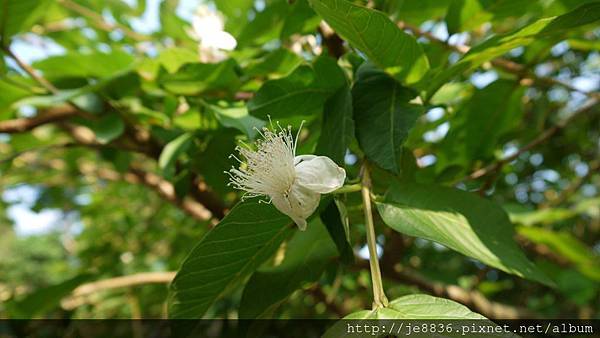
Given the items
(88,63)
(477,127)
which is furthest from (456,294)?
(88,63)

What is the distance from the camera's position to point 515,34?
52 cm

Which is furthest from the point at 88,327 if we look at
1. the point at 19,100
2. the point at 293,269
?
the point at 293,269

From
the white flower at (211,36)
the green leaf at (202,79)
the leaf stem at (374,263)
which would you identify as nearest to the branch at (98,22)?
the white flower at (211,36)

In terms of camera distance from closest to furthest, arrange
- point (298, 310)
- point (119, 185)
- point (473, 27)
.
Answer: point (473, 27) → point (298, 310) → point (119, 185)

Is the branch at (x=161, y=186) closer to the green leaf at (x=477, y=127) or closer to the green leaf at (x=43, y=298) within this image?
the green leaf at (x=43, y=298)

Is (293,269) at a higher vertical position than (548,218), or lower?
higher

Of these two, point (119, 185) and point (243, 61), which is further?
point (119, 185)

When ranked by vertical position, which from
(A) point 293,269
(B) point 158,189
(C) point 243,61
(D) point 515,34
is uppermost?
(D) point 515,34

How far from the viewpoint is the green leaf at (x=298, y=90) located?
0.59 metres

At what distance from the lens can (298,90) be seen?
61 cm

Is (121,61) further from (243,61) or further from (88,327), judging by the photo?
(88,327)

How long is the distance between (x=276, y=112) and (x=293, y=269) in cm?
18

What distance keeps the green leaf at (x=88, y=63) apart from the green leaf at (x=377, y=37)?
421mm

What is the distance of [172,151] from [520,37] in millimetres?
451
